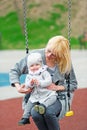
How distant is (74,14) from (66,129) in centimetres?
1793

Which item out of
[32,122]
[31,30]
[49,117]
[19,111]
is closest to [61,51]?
[49,117]

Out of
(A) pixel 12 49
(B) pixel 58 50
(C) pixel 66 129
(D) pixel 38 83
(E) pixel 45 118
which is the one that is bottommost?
(A) pixel 12 49

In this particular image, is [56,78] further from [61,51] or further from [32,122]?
[32,122]

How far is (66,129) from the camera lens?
5.49 meters

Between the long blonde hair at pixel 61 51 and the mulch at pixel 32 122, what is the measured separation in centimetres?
199

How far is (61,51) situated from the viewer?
11.9ft

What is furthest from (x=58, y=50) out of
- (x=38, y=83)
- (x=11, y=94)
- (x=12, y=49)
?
(x=12, y=49)

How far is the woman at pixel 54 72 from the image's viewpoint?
142 inches

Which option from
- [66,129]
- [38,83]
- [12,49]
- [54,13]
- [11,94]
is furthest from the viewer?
[54,13]

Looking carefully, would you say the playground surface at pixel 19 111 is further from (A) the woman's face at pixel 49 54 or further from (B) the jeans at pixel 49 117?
(A) the woman's face at pixel 49 54

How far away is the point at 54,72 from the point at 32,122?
2.13m

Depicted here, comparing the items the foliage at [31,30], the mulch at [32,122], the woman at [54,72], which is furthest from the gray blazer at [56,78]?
the foliage at [31,30]

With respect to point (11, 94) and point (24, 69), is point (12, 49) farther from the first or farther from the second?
point (24, 69)

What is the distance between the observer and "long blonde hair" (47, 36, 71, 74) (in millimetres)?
3623
